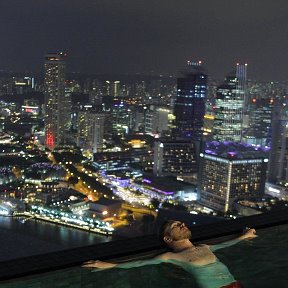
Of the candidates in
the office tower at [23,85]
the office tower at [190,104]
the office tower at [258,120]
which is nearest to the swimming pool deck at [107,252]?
the office tower at [258,120]

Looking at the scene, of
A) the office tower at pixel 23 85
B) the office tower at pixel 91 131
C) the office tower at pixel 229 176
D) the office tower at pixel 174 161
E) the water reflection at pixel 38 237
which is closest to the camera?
the water reflection at pixel 38 237

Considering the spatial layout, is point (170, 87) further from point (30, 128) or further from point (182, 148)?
point (182, 148)

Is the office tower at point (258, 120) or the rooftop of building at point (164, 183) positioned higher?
the office tower at point (258, 120)

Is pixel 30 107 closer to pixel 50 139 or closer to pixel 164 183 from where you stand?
pixel 50 139

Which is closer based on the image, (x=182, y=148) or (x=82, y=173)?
(x=82, y=173)

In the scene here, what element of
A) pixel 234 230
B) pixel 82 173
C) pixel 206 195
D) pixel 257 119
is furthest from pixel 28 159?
pixel 234 230

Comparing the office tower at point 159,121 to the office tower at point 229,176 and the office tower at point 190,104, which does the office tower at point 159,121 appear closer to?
the office tower at point 190,104
